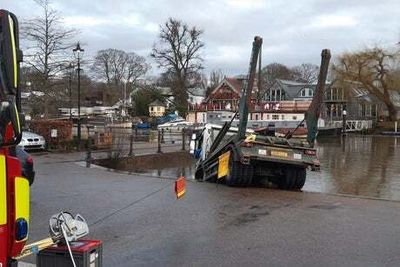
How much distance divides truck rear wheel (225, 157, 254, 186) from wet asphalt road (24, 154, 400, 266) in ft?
1.09

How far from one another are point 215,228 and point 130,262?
96.9 inches

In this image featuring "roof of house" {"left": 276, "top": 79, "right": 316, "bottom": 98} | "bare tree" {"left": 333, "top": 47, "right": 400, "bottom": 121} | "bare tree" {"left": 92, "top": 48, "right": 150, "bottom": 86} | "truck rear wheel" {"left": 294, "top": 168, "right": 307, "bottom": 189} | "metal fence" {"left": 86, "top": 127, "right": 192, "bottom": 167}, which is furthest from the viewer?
"bare tree" {"left": 92, "top": 48, "right": 150, "bottom": 86}

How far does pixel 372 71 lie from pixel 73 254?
256ft

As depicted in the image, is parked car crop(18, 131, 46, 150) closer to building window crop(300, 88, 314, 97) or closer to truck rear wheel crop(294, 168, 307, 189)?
truck rear wheel crop(294, 168, 307, 189)

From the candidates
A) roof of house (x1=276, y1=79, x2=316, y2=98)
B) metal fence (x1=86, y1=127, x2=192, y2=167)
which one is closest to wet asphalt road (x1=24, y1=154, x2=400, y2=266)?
metal fence (x1=86, y1=127, x2=192, y2=167)

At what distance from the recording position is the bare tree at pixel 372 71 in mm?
77625

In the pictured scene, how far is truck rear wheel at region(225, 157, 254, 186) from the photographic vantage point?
14.9 meters

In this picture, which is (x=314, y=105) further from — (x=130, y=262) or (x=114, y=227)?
(x=130, y=262)

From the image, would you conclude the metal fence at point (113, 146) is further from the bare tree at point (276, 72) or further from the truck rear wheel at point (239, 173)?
the bare tree at point (276, 72)

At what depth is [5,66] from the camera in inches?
131

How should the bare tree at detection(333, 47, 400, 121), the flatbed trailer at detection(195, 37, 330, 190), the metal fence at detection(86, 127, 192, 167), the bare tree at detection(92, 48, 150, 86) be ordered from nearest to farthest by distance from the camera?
the flatbed trailer at detection(195, 37, 330, 190) → the metal fence at detection(86, 127, 192, 167) → the bare tree at detection(333, 47, 400, 121) → the bare tree at detection(92, 48, 150, 86)

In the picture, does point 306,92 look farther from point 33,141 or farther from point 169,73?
point 33,141

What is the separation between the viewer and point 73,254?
4.18 m

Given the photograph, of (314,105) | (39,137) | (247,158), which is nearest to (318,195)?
(247,158)
